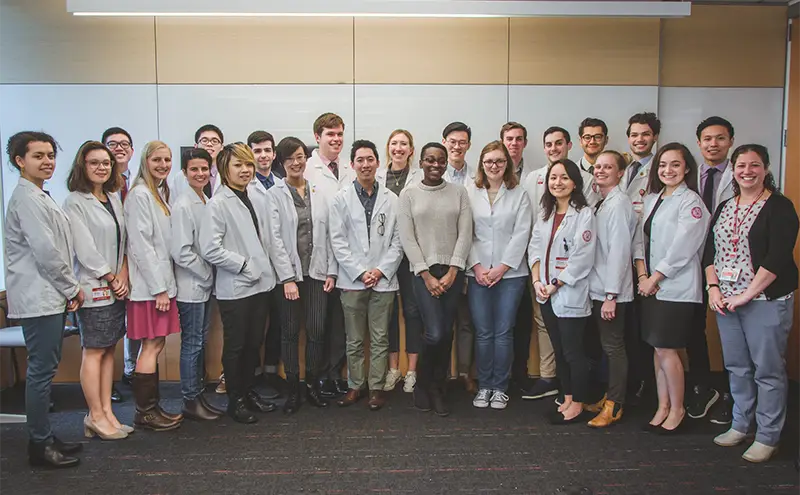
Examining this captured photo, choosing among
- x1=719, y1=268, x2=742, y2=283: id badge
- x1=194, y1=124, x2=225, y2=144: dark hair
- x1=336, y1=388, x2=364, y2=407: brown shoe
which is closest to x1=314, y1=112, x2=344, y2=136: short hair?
x1=194, y1=124, x2=225, y2=144: dark hair

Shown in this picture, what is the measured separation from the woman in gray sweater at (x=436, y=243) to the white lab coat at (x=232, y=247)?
0.92 m

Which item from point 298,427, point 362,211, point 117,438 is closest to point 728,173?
point 362,211

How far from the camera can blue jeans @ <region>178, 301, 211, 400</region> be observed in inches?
141

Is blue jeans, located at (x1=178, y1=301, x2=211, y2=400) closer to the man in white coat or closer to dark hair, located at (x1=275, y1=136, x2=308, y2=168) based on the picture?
the man in white coat

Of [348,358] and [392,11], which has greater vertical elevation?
[392,11]

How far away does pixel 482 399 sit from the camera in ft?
12.7

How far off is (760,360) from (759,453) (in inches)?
19.5

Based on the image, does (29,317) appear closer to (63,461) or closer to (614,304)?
(63,461)

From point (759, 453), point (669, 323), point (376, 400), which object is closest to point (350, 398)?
point (376, 400)

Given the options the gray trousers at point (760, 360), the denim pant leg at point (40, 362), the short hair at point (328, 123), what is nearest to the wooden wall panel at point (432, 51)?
the short hair at point (328, 123)

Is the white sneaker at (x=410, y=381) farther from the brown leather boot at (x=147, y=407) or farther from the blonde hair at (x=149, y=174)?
the blonde hair at (x=149, y=174)

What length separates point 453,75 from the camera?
5039 mm

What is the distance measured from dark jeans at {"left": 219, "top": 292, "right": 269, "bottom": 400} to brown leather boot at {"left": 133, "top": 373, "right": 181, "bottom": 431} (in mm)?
407

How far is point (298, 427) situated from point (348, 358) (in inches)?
23.1
